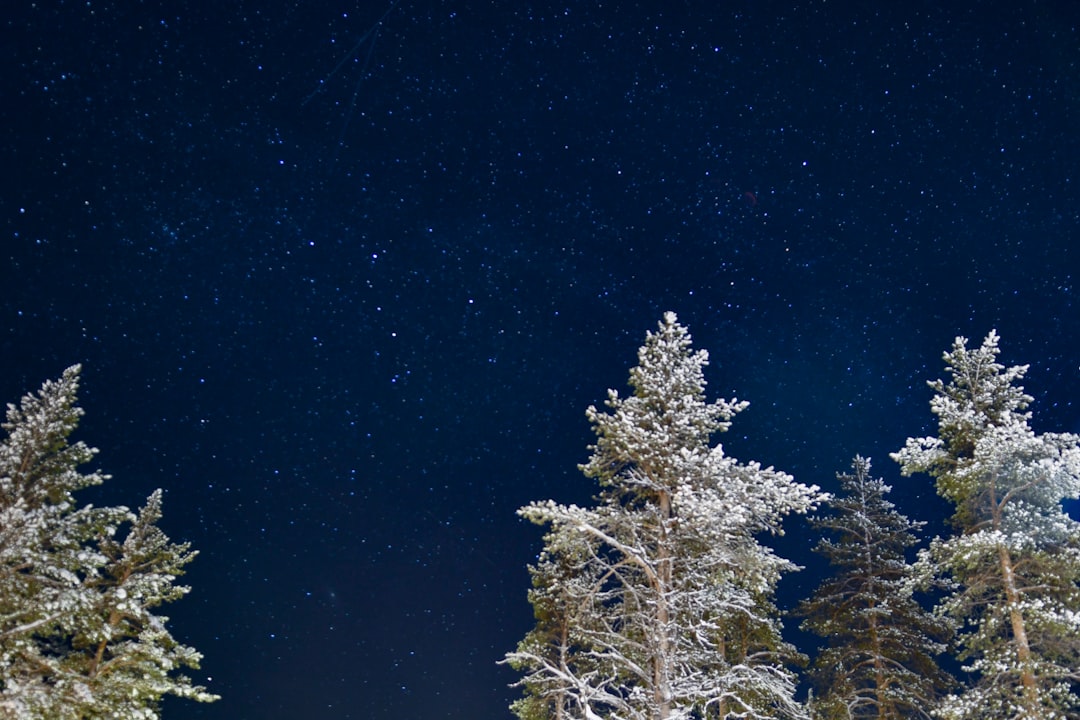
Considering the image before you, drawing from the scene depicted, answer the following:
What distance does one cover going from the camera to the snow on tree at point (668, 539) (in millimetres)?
12852

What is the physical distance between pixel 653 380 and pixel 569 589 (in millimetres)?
4791

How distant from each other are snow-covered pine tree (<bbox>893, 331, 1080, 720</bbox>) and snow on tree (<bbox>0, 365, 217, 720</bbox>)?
1715cm

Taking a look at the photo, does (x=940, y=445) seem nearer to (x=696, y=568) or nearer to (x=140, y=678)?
(x=696, y=568)

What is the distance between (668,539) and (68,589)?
41.5 ft

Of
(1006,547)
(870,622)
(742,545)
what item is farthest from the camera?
(870,622)

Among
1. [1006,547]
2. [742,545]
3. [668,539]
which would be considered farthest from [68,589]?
[1006,547]

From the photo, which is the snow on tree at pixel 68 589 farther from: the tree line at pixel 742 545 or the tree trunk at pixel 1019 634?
the tree trunk at pixel 1019 634

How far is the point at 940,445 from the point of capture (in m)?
16.5

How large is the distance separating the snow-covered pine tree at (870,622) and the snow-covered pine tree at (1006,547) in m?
3.30

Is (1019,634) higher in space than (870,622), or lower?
lower

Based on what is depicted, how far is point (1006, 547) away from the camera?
564 inches

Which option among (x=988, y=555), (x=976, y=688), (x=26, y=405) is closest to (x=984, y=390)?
(x=988, y=555)

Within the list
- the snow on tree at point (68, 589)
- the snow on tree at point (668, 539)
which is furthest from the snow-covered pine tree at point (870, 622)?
the snow on tree at point (68, 589)

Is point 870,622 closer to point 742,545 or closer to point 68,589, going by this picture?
point 742,545
